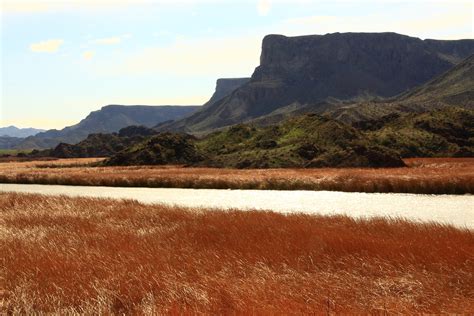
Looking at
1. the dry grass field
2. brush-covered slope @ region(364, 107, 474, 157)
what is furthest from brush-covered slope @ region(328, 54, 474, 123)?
the dry grass field

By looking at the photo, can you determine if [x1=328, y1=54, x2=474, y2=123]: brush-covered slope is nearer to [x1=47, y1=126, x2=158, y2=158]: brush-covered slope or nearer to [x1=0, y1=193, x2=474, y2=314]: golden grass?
[x1=47, y1=126, x2=158, y2=158]: brush-covered slope

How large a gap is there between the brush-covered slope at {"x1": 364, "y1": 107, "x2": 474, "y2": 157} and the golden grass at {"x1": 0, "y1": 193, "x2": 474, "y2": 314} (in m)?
56.8

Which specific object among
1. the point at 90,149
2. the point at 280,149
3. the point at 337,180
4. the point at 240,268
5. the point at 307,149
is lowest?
the point at 337,180

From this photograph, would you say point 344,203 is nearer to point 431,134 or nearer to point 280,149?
point 280,149

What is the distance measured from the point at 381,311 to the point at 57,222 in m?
15.4

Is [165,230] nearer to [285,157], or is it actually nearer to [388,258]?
[388,258]

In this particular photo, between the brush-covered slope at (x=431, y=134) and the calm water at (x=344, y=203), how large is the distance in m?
37.8

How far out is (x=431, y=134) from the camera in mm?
75438

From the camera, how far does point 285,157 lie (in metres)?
64.2

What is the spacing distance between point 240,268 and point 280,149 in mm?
57745

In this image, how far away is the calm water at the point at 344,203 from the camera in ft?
77.6

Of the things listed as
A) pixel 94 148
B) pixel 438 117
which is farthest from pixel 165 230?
pixel 94 148

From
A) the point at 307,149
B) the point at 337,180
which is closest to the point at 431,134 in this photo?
the point at 307,149

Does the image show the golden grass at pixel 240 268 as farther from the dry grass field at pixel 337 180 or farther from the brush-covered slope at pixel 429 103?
the brush-covered slope at pixel 429 103
